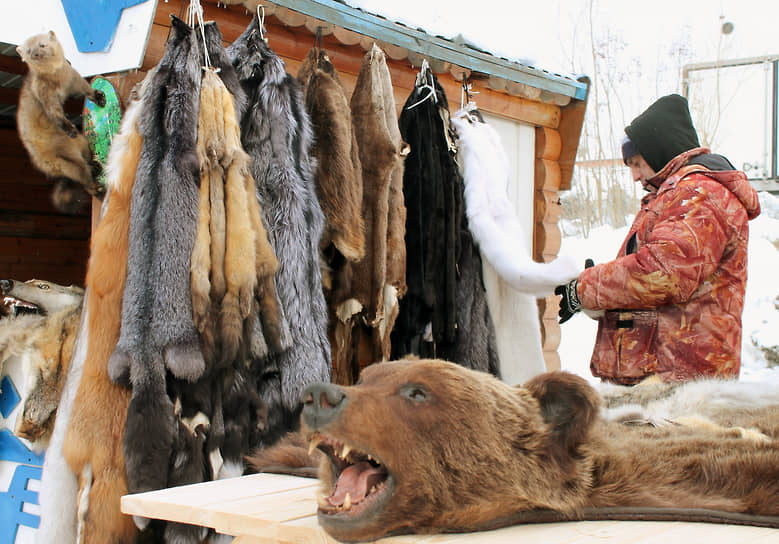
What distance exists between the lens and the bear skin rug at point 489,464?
1403 mm

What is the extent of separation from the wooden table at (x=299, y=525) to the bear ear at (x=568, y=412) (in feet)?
0.50

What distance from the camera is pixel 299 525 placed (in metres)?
Result: 1.46

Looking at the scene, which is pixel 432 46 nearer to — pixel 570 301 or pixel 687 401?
pixel 570 301

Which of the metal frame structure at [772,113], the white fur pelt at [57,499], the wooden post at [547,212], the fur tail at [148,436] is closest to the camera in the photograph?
the fur tail at [148,436]

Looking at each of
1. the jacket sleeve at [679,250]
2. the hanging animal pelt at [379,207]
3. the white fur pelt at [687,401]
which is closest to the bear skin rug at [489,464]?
the white fur pelt at [687,401]

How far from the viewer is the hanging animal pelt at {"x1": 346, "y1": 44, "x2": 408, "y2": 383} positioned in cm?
337

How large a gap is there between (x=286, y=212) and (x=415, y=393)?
1.60 metres

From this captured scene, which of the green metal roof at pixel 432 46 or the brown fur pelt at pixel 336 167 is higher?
the green metal roof at pixel 432 46

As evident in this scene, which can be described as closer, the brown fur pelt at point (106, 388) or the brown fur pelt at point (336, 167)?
the brown fur pelt at point (106, 388)

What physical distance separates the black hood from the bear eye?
210 centimetres

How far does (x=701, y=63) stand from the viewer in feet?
42.1

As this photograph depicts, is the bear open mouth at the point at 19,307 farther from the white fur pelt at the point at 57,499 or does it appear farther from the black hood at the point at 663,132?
the black hood at the point at 663,132

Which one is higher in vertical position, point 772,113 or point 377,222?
point 772,113

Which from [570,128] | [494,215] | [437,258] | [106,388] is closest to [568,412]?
[106,388]
